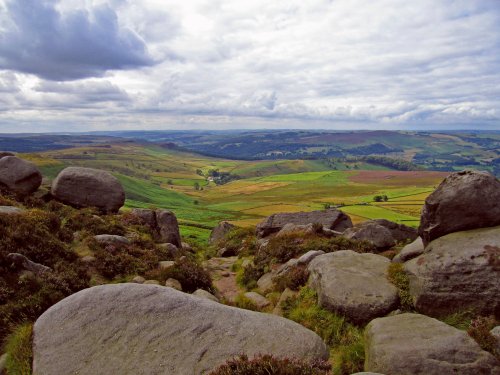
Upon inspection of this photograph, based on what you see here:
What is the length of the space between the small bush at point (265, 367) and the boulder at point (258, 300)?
8.86m

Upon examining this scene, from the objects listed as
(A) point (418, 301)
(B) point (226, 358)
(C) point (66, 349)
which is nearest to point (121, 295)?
(C) point (66, 349)

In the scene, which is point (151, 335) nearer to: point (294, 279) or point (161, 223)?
point (294, 279)

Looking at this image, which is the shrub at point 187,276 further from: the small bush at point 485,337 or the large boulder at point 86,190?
the large boulder at point 86,190

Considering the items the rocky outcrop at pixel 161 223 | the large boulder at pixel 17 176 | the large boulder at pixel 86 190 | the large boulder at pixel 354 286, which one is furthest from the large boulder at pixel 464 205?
the large boulder at pixel 17 176

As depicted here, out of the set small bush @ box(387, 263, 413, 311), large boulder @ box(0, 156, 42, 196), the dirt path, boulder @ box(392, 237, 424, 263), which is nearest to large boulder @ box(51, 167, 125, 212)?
large boulder @ box(0, 156, 42, 196)

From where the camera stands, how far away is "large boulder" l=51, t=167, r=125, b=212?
108ft

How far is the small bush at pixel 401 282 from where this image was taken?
44.7 ft

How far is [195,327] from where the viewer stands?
10.6 meters

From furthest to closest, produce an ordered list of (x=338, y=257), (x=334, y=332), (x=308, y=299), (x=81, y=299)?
(x=338, y=257) → (x=308, y=299) → (x=334, y=332) → (x=81, y=299)

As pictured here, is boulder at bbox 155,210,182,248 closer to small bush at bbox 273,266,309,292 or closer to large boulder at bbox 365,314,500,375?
small bush at bbox 273,266,309,292

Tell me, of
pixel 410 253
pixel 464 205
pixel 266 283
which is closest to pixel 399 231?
pixel 410 253

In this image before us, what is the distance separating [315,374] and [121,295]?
654 centimetres

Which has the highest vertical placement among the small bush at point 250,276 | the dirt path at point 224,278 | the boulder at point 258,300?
the boulder at point 258,300

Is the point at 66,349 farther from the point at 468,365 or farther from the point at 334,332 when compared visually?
the point at 468,365
